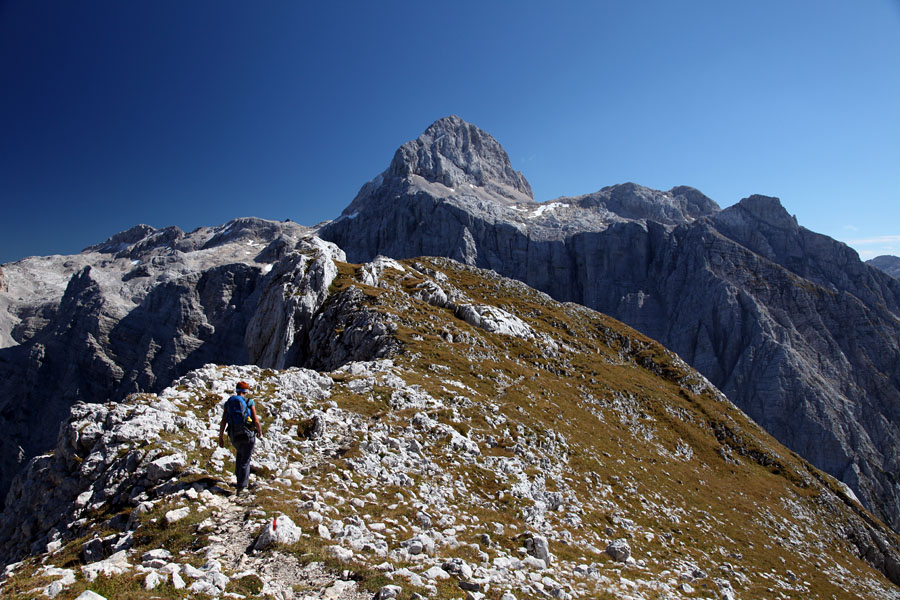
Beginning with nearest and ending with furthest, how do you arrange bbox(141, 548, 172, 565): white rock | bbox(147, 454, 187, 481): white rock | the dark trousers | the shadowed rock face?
1. bbox(141, 548, 172, 565): white rock
2. bbox(147, 454, 187, 481): white rock
3. the dark trousers
4. the shadowed rock face

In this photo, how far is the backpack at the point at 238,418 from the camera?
40.8 feet

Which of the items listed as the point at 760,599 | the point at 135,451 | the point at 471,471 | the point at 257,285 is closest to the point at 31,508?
the point at 135,451

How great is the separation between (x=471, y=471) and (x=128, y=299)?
219 meters

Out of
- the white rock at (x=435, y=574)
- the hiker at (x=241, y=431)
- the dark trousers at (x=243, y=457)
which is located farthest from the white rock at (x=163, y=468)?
the white rock at (x=435, y=574)

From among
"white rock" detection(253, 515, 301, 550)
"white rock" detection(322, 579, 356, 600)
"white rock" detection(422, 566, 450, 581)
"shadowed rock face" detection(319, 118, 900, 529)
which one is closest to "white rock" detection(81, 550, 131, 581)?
"white rock" detection(253, 515, 301, 550)

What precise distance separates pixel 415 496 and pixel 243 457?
634 cm

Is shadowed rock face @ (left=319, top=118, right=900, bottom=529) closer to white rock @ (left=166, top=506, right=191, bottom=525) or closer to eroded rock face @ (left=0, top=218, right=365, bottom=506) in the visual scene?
eroded rock face @ (left=0, top=218, right=365, bottom=506)

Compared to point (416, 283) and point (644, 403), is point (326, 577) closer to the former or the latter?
point (644, 403)

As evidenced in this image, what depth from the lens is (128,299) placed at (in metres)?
184

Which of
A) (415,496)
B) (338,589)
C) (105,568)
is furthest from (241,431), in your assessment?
(415,496)

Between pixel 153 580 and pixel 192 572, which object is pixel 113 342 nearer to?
pixel 192 572

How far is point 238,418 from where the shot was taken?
12.6 m

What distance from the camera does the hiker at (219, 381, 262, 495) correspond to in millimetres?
12219

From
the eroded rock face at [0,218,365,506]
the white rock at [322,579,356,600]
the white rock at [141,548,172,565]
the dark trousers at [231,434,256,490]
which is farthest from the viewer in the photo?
the eroded rock face at [0,218,365,506]
